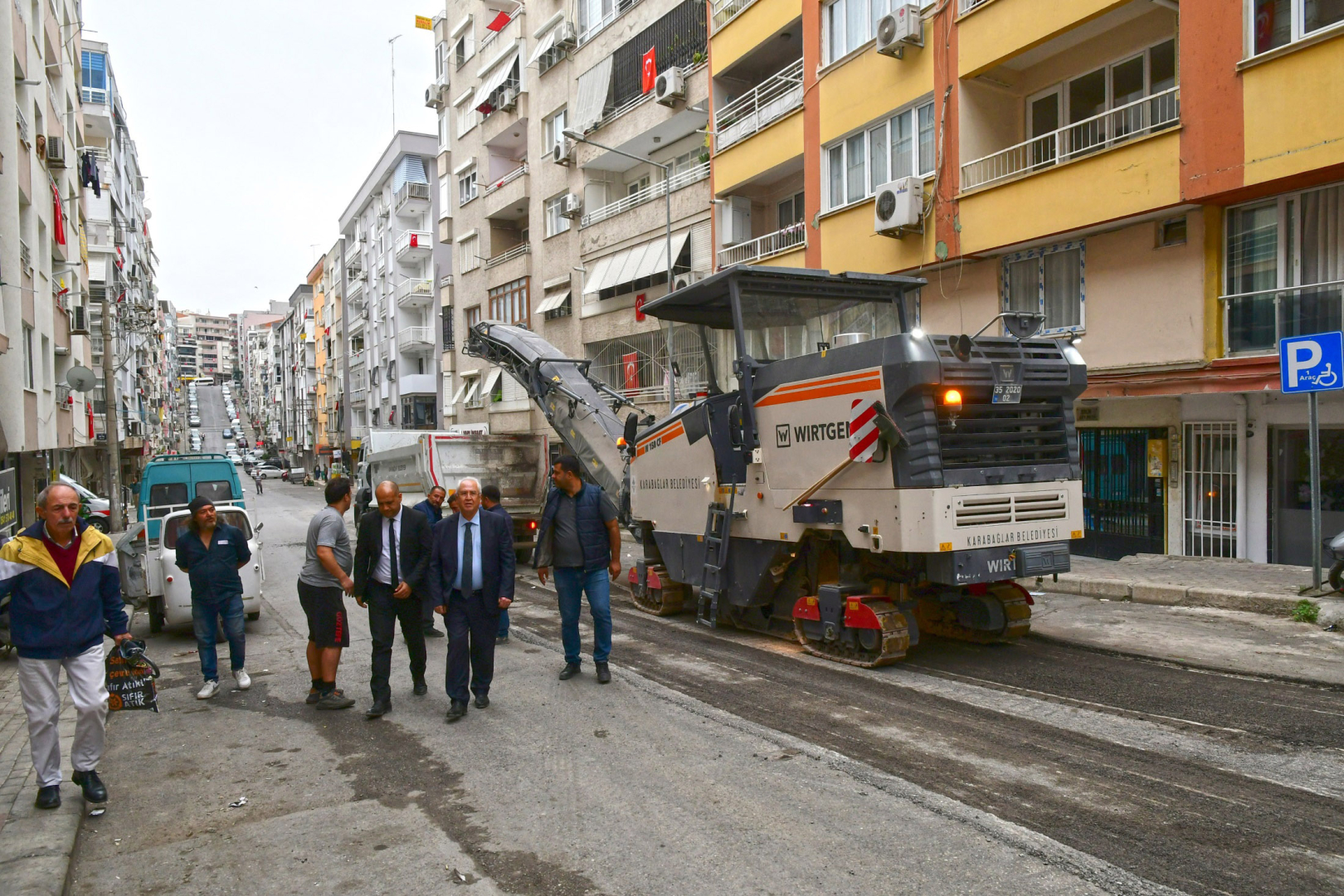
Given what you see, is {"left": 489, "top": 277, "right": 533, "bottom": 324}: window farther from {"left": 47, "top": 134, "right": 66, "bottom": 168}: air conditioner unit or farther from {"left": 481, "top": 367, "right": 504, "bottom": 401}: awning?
{"left": 47, "top": 134, "right": 66, "bottom": 168}: air conditioner unit

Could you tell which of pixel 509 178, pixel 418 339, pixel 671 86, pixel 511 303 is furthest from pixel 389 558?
pixel 418 339

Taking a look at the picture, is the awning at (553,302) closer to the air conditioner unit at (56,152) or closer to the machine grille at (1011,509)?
the air conditioner unit at (56,152)

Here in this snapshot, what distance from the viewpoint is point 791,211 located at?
2131 cm

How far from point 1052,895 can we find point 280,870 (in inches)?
133

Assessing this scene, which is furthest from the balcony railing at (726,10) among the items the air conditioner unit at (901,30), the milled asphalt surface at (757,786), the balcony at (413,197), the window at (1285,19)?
→ the balcony at (413,197)

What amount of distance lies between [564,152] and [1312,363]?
77.1ft

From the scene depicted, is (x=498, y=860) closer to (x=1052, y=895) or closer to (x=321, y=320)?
(x=1052, y=895)

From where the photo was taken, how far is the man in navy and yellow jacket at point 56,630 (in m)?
4.84

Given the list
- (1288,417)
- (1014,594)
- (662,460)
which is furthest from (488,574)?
(1288,417)

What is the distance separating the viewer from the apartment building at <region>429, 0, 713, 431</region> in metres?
24.1

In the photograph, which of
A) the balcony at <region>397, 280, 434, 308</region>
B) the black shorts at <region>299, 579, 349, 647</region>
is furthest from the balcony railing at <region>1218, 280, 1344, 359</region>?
the balcony at <region>397, 280, 434, 308</region>

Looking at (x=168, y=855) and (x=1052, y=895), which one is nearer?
(x=1052, y=895)

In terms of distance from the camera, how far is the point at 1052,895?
144 inches

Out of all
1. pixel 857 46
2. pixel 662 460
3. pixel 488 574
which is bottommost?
pixel 488 574
